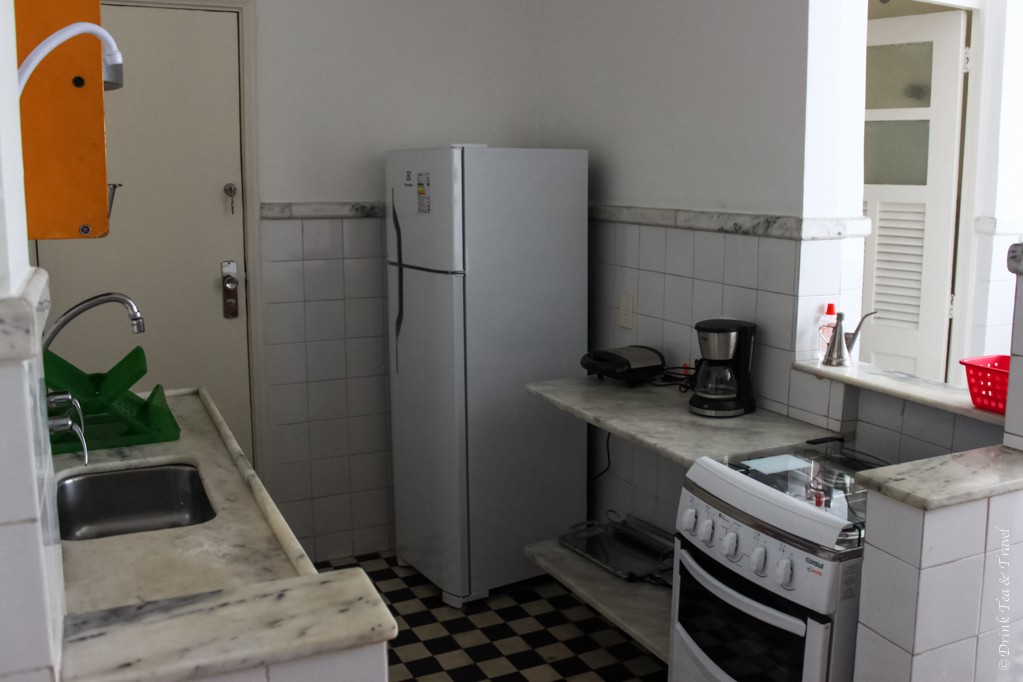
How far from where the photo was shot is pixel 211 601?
4.70ft

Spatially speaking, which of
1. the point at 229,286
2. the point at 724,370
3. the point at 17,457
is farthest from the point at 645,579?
the point at 17,457

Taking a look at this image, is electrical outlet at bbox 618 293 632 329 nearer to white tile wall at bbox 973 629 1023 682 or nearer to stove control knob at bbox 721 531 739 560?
stove control knob at bbox 721 531 739 560

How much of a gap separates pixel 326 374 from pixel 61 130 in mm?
2375

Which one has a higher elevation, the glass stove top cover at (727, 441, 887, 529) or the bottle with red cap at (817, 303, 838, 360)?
the bottle with red cap at (817, 303, 838, 360)

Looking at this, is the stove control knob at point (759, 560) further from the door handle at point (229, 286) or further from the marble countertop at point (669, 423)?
the door handle at point (229, 286)

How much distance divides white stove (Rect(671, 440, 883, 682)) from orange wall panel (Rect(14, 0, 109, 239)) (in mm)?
1518

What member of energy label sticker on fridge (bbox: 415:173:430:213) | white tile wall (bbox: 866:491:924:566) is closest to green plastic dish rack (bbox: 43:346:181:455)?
energy label sticker on fridge (bbox: 415:173:430:213)

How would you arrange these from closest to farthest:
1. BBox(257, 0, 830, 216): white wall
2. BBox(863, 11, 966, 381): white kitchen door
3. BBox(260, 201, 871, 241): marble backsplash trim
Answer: BBox(260, 201, 871, 241): marble backsplash trim < BBox(257, 0, 830, 216): white wall < BBox(863, 11, 966, 381): white kitchen door

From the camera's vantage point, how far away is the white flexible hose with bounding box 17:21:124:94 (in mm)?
1291

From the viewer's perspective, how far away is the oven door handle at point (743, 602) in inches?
80.0

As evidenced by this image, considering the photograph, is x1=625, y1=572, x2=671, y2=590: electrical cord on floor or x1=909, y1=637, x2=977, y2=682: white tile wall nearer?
x1=909, y1=637, x2=977, y2=682: white tile wall

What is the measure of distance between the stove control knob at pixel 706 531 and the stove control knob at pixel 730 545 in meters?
0.06

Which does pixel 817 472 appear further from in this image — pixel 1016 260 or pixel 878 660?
pixel 1016 260

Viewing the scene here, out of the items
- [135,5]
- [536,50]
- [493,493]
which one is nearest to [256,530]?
[493,493]
